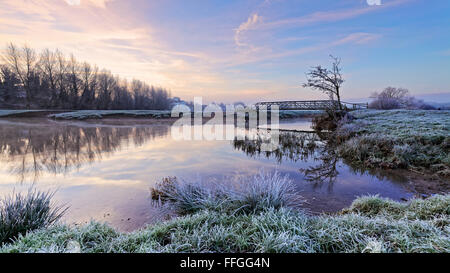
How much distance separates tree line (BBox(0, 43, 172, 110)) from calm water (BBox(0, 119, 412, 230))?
19.9 meters

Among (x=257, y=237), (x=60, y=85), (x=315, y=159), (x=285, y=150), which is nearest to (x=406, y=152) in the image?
(x=315, y=159)

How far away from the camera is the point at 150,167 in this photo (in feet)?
22.1

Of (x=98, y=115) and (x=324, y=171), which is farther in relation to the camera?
(x=98, y=115)

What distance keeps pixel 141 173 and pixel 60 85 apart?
4064cm

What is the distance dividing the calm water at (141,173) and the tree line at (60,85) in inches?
784

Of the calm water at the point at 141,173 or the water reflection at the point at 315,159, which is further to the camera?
the water reflection at the point at 315,159

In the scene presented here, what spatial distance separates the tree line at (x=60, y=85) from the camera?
24047 mm

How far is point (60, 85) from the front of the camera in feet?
113

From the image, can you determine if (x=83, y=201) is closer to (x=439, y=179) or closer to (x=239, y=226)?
(x=239, y=226)

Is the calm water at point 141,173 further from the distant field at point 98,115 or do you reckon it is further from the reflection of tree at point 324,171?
the distant field at point 98,115

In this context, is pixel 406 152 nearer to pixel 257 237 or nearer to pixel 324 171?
pixel 324 171

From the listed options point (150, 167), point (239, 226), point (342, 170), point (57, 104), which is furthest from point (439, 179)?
point (57, 104)

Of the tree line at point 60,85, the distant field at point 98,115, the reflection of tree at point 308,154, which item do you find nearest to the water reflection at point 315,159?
the reflection of tree at point 308,154
